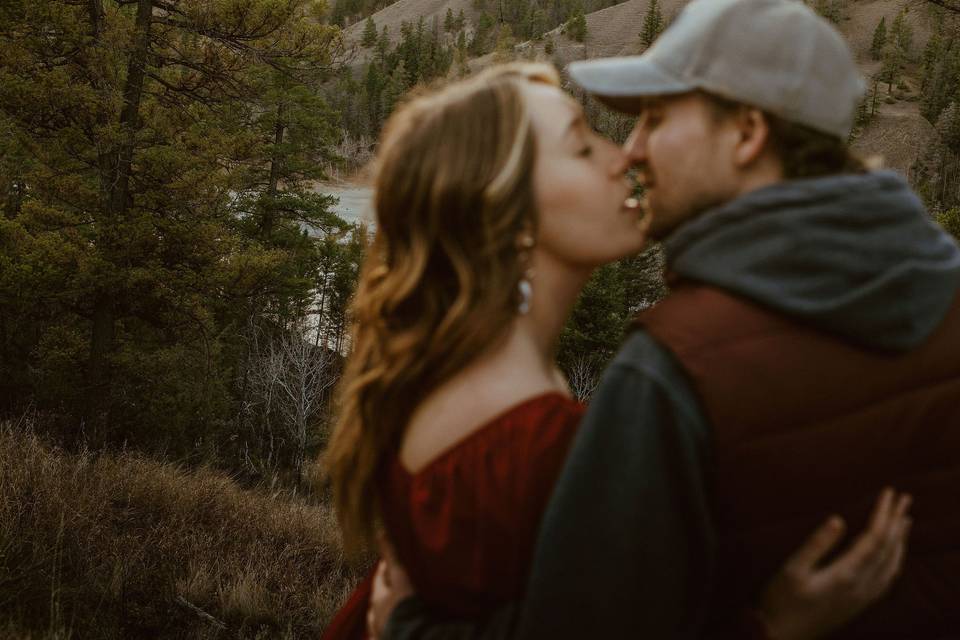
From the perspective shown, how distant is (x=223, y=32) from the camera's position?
11.4 m

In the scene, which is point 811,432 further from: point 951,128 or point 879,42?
point 879,42

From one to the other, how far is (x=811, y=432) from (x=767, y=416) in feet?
0.28

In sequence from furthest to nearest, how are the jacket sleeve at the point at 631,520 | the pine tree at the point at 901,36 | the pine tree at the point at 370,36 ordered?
the pine tree at the point at 370,36 → the pine tree at the point at 901,36 → the jacket sleeve at the point at 631,520

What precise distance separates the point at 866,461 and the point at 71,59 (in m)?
12.3

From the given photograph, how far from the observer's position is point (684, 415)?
3.63ft

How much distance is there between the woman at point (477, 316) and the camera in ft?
4.42

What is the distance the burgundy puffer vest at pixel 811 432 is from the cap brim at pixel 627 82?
0.47 metres

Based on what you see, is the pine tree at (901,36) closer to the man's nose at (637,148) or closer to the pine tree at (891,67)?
the pine tree at (891,67)

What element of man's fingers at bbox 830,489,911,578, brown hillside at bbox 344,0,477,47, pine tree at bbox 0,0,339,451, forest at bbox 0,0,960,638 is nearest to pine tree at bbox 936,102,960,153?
forest at bbox 0,0,960,638

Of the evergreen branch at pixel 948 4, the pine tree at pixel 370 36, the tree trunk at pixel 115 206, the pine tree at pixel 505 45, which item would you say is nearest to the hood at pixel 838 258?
the pine tree at pixel 505 45

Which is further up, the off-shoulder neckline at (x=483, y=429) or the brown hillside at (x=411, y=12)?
the brown hillside at (x=411, y=12)

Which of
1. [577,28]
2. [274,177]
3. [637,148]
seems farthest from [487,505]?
[577,28]

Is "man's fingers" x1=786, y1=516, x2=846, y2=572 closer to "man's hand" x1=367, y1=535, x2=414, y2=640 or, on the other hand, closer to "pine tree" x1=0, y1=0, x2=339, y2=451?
"man's hand" x1=367, y1=535, x2=414, y2=640

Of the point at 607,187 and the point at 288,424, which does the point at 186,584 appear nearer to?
the point at 607,187
